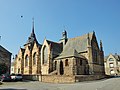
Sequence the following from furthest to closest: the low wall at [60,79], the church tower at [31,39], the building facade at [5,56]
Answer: the church tower at [31,39]
the building facade at [5,56]
the low wall at [60,79]

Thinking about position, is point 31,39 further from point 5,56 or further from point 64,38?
point 5,56

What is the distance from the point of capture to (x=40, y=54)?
4534 centimetres

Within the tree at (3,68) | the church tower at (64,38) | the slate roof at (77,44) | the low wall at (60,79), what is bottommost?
the low wall at (60,79)

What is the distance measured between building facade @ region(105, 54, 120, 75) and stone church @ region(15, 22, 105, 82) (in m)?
25.1

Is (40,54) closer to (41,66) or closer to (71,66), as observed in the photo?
(41,66)

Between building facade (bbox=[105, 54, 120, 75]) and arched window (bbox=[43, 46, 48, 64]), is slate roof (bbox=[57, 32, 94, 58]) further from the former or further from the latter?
building facade (bbox=[105, 54, 120, 75])

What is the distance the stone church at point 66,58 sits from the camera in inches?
1394

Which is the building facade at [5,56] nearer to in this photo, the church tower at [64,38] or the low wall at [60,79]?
the low wall at [60,79]

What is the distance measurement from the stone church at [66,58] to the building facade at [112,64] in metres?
25.1

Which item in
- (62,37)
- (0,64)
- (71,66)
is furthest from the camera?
(62,37)

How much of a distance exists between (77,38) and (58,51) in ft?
20.5

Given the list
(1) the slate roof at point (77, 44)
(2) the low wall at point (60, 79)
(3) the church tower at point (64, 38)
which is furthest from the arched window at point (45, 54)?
(2) the low wall at point (60, 79)

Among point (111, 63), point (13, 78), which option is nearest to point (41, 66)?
point (13, 78)

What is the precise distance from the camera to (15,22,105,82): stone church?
35406mm
